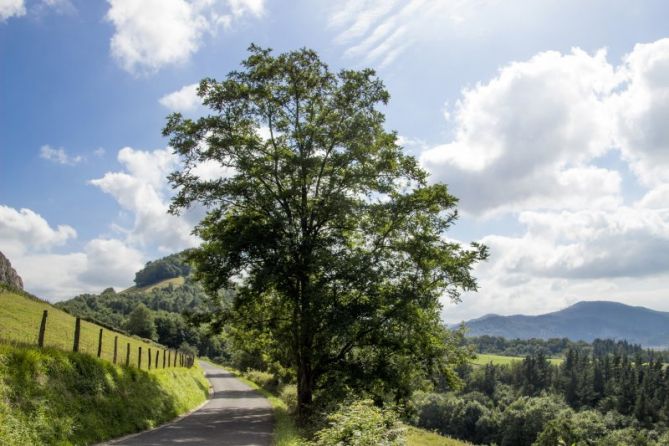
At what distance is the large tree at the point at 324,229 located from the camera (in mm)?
23141

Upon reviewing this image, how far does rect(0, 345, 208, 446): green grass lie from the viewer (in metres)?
12.8

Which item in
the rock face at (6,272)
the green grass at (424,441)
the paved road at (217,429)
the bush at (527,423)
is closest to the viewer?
the paved road at (217,429)

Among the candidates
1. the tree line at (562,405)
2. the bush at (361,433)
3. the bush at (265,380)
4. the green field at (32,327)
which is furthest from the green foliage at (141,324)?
the bush at (361,433)

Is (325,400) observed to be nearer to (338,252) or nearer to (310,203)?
(338,252)

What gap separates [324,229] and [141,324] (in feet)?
388

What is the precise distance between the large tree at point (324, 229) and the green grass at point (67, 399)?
22.5 ft

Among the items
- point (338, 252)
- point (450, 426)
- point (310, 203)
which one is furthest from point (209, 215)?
point (450, 426)

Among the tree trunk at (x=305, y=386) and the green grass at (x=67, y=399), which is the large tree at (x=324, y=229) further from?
the green grass at (x=67, y=399)

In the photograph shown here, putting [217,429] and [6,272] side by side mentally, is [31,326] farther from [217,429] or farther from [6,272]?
[6,272]

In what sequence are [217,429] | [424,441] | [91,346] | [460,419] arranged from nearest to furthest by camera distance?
[217,429], [424,441], [91,346], [460,419]

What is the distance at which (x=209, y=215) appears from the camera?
27047mm

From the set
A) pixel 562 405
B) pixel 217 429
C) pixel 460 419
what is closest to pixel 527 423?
pixel 460 419

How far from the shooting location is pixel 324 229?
85.5ft

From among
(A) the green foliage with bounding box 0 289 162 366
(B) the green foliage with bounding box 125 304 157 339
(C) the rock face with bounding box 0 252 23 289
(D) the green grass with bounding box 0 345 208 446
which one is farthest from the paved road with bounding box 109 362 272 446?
(B) the green foliage with bounding box 125 304 157 339
